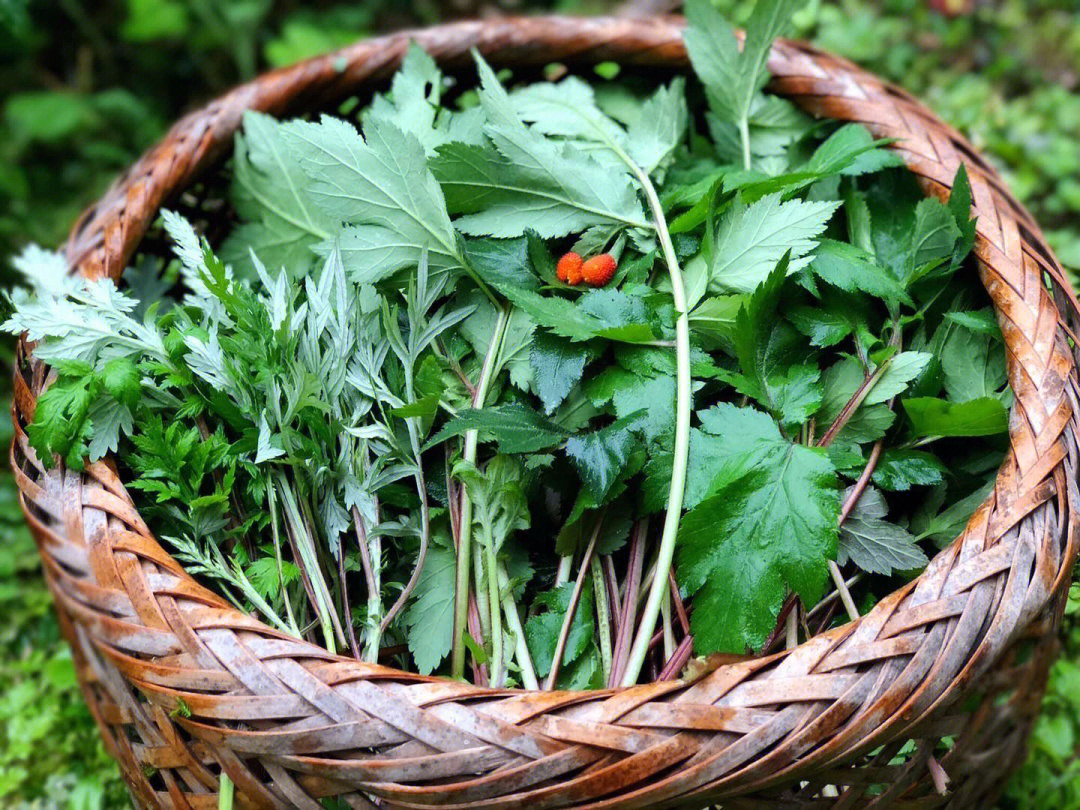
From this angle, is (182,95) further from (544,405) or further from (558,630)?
(558,630)

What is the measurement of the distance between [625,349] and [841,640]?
0.38m

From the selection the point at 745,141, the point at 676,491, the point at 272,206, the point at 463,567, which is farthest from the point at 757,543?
the point at 272,206

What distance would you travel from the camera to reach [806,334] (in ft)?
3.36

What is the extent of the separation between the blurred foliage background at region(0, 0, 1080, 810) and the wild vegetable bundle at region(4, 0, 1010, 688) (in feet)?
1.68

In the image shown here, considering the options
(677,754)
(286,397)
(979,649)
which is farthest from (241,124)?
(979,649)

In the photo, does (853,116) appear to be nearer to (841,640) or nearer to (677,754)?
(841,640)

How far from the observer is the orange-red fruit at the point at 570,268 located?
1.05 metres

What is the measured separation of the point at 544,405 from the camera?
99 cm

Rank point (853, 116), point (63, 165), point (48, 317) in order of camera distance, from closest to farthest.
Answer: point (48, 317)
point (853, 116)
point (63, 165)

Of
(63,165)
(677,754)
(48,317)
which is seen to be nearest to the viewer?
(677,754)

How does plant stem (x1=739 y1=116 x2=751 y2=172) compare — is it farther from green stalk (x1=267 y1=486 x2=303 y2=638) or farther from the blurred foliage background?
green stalk (x1=267 y1=486 x2=303 y2=638)

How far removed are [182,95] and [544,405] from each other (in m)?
1.83

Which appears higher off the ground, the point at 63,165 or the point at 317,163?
the point at 317,163

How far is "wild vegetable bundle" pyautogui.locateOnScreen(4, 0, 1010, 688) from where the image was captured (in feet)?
3.03
